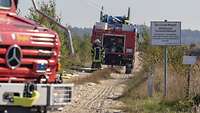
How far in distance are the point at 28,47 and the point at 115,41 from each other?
1166 inches

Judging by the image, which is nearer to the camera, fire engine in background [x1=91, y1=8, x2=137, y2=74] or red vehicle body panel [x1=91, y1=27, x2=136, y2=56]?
red vehicle body panel [x1=91, y1=27, x2=136, y2=56]

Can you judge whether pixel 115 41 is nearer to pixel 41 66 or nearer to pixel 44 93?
pixel 41 66

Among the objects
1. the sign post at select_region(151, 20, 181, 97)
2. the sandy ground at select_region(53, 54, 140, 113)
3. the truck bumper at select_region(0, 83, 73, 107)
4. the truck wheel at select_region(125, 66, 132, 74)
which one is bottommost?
the sandy ground at select_region(53, 54, 140, 113)

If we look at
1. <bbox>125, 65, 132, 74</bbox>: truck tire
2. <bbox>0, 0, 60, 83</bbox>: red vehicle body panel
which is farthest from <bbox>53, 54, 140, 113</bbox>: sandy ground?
<bbox>125, 65, 132, 74</bbox>: truck tire

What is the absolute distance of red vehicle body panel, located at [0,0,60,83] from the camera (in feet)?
38.8

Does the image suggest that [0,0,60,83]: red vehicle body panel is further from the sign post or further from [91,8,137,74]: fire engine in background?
[91,8,137,74]: fire engine in background

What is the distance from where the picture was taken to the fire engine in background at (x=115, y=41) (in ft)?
134

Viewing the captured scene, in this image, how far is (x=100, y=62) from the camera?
140ft

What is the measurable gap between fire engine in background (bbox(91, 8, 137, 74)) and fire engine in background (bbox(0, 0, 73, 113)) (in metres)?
28.0

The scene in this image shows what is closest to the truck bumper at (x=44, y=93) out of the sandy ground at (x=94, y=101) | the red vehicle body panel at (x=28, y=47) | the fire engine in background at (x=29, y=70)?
the fire engine in background at (x=29, y=70)

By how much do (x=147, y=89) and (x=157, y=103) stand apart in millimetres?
3137

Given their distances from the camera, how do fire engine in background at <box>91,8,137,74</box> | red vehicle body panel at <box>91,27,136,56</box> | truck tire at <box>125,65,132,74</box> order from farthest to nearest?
1. truck tire at <box>125,65,132,74</box>
2. fire engine in background at <box>91,8,137,74</box>
3. red vehicle body panel at <box>91,27,136,56</box>

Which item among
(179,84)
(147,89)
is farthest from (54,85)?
(147,89)

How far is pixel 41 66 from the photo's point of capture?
12.4m
